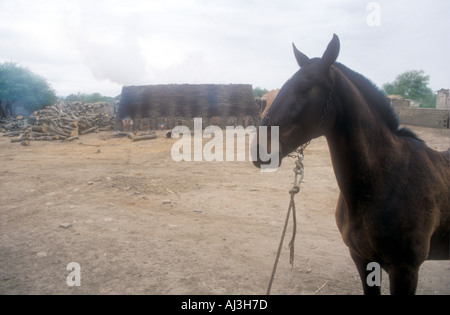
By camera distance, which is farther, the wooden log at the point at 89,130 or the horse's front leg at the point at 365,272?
the wooden log at the point at 89,130

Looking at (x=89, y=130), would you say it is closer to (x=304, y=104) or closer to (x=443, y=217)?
(x=304, y=104)

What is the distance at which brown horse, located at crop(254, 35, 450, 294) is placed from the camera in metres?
2.06

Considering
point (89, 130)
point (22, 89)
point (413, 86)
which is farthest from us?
point (413, 86)

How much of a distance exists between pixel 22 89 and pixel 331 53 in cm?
3635

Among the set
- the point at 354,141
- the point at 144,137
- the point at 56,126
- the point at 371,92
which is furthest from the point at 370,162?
the point at 56,126

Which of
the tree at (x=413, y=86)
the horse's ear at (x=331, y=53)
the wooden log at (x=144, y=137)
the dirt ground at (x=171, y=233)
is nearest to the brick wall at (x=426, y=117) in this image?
the dirt ground at (x=171, y=233)

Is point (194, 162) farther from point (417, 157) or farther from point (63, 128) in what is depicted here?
point (63, 128)

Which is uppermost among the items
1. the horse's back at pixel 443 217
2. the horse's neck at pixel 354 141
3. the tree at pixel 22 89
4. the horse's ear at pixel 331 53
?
the tree at pixel 22 89

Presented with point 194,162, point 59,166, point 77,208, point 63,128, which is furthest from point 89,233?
point 63,128

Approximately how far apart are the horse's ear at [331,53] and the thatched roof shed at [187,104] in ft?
69.1

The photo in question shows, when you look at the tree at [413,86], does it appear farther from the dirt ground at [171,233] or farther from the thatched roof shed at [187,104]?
the dirt ground at [171,233]

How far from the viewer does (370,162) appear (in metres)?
2.20

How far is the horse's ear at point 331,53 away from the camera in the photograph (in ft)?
6.63

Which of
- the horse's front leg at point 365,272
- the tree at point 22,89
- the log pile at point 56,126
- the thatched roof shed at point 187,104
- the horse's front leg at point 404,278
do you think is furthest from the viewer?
the tree at point 22,89
